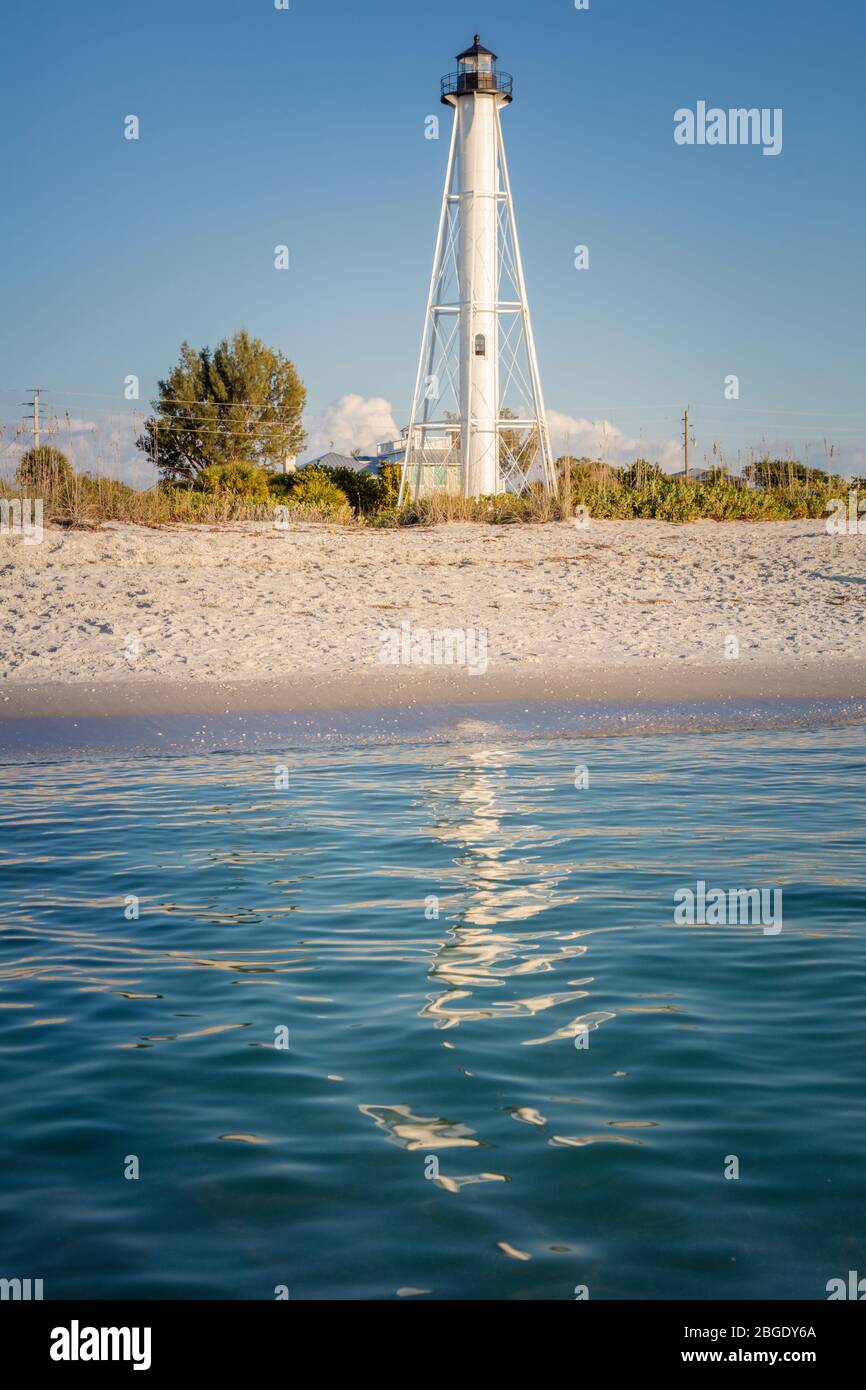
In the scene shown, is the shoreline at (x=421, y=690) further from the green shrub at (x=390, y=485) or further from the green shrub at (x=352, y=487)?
the green shrub at (x=352, y=487)

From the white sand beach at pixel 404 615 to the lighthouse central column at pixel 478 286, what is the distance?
13947 mm

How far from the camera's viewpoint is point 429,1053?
13.8 ft

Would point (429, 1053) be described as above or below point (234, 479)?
below

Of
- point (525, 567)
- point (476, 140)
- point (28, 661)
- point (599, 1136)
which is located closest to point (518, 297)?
point (476, 140)

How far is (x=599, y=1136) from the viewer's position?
11.8 ft

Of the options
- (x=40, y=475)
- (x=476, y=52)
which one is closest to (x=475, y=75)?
(x=476, y=52)

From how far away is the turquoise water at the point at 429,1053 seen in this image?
3049 mm

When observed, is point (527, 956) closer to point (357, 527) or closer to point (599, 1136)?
point (599, 1136)

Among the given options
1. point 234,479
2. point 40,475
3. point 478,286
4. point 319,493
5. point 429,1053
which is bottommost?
point 429,1053

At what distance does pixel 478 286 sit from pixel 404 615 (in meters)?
22.4

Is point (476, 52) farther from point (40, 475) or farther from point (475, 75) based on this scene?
point (40, 475)

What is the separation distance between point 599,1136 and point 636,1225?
473mm

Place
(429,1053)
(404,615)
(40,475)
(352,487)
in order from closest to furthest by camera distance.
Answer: (429,1053) → (404,615) → (40,475) → (352,487)

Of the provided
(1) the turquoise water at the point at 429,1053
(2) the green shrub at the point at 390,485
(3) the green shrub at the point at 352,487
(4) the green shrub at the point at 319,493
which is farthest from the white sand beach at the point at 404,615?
(3) the green shrub at the point at 352,487
